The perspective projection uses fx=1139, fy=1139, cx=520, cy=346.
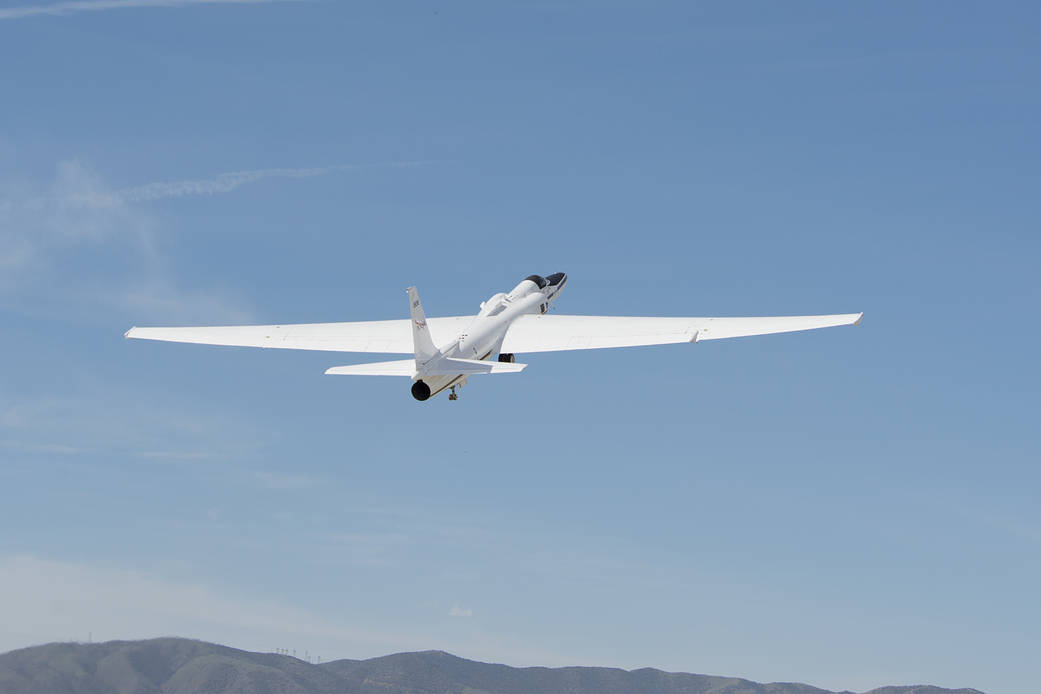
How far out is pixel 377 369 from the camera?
59.8m

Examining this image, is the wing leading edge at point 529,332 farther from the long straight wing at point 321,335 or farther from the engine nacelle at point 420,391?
the engine nacelle at point 420,391

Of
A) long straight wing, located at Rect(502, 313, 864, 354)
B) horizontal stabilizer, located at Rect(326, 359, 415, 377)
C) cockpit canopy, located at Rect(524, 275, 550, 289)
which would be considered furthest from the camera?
cockpit canopy, located at Rect(524, 275, 550, 289)

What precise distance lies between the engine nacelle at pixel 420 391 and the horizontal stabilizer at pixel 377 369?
35.6 inches

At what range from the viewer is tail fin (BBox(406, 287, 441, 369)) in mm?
59500

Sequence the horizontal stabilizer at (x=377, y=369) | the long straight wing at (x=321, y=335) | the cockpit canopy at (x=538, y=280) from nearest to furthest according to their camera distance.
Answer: the horizontal stabilizer at (x=377, y=369) → the long straight wing at (x=321, y=335) → the cockpit canopy at (x=538, y=280)

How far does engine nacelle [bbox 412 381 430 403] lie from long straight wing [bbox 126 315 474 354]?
33.4ft

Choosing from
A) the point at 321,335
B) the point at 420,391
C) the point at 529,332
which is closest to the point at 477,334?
the point at 529,332

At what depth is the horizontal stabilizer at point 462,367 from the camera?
5944 cm

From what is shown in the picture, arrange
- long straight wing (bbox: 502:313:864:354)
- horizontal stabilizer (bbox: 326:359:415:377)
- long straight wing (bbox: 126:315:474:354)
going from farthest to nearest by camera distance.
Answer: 1. long straight wing (bbox: 126:315:474:354)
2. long straight wing (bbox: 502:313:864:354)
3. horizontal stabilizer (bbox: 326:359:415:377)

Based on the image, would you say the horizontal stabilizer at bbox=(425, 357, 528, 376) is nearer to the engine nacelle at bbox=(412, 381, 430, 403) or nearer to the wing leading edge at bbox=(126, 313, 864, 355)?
the engine nacelle at bbox=(412, 381, 430, 403)

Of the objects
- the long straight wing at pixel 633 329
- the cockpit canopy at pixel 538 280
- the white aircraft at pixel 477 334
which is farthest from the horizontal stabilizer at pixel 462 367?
the cockpit canopy at pixel 538 280

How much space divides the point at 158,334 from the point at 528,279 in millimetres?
25959

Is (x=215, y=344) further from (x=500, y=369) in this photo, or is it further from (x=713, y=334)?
(x=713, y=334)

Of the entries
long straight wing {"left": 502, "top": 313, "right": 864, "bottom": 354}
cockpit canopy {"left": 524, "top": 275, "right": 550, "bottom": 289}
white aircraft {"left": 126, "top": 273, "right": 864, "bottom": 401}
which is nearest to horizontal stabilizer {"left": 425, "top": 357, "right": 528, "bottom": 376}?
white aircraft {"left": 126, "top": 273, "right": 864, "bottom": 401}
